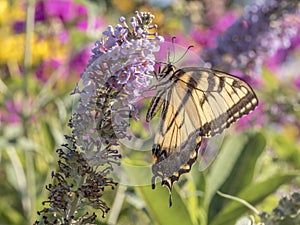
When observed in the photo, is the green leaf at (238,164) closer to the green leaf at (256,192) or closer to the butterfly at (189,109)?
the green leaf at (256,192)

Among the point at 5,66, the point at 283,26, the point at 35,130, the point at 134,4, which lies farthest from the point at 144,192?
the point at 134,4

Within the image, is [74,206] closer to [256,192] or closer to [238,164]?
[256,192]

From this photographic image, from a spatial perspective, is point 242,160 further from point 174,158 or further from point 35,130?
point 35,130

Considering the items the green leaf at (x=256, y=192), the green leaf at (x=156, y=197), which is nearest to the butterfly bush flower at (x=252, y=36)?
the green leaf at (x=256, y=192)

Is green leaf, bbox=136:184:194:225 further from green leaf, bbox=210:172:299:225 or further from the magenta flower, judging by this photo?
the magenta flower

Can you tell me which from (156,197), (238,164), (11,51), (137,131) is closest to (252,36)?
(238,164)

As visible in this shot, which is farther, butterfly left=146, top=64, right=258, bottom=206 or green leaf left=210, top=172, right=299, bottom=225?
green leaf left=210, top=172, right=299, bottom=225

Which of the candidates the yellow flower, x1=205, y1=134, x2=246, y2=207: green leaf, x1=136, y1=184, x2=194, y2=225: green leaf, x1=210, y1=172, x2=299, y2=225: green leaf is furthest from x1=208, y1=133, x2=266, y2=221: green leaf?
the yellow flower
